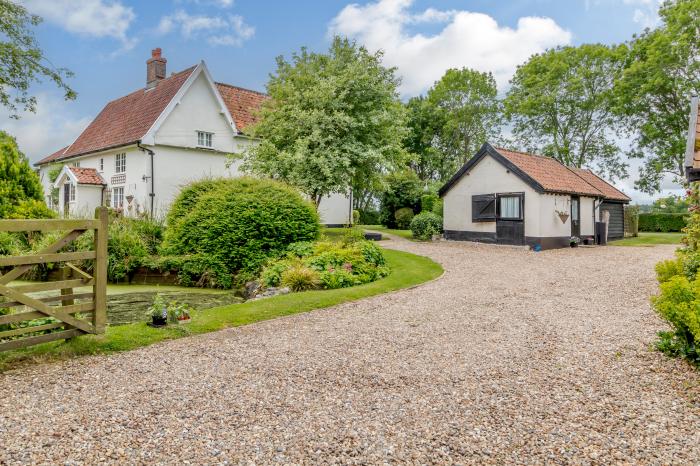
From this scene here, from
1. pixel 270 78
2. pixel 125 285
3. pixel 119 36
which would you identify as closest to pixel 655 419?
pixel 125 285

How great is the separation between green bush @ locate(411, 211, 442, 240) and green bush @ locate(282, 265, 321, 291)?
13370 mm

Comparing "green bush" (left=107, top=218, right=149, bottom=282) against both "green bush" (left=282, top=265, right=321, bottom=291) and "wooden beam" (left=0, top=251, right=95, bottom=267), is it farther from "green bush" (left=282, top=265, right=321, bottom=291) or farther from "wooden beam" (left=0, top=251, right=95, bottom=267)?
"wooden beam" (left=0, top=251, right=95, bottom=267)

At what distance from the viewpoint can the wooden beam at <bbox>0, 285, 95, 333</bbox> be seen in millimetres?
4594

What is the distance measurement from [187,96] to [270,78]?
17.8 feet

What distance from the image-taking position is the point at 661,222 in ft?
109

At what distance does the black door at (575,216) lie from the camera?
20.2 m

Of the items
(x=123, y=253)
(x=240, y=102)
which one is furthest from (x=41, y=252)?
(x=240, y=102)

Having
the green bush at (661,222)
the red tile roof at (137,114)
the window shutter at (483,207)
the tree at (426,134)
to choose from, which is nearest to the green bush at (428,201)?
the window shutter at (483,207)

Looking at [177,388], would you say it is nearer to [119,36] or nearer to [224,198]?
[224,198]

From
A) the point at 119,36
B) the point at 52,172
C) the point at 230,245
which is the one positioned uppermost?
the point at 119,36

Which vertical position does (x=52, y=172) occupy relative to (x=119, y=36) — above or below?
below

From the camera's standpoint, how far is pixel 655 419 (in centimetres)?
370

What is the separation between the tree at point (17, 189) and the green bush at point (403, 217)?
19769 millimetres

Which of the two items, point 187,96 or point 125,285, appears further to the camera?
point 187,96
